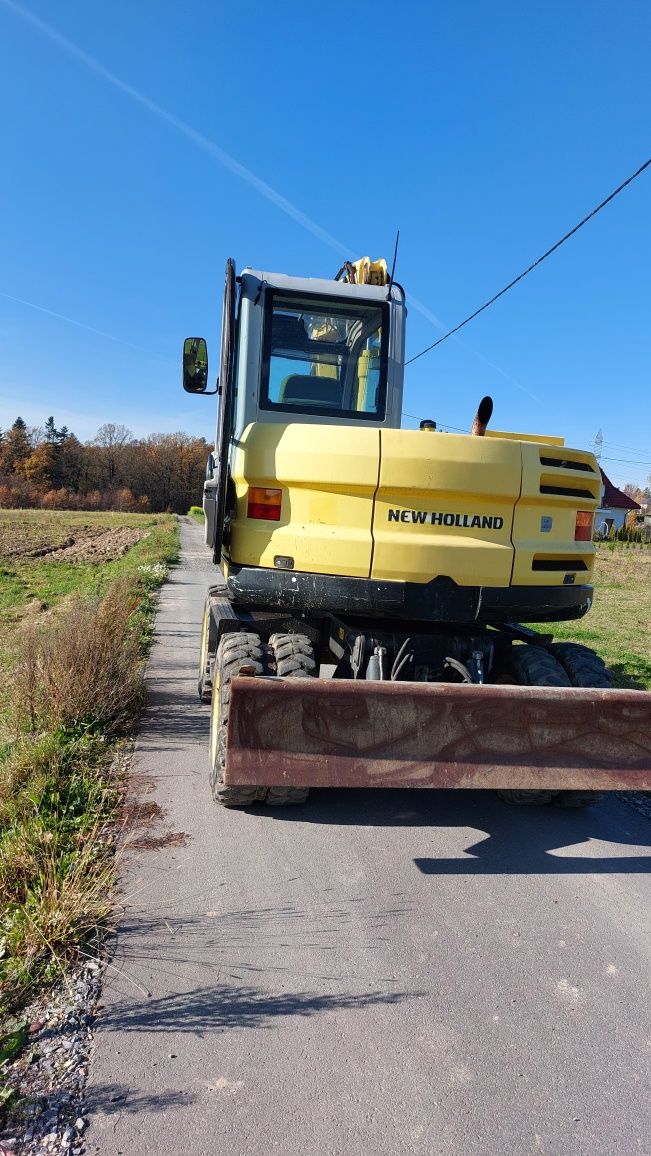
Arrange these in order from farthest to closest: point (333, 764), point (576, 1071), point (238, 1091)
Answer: point (333, 764) < point (576, 1071) < point (238, 1091)

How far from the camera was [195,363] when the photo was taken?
4512 mm

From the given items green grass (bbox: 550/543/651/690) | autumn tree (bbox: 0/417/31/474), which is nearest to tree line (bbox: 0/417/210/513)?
autumn tree (bbox: 0/417/31/474)

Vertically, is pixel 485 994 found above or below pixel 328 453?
below

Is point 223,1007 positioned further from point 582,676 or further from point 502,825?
point 582,676

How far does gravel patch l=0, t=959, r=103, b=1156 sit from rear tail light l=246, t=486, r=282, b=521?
228cm

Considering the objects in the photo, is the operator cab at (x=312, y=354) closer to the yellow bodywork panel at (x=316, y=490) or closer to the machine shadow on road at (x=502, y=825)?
the yellow bodywork panel at (x=316, y=490)

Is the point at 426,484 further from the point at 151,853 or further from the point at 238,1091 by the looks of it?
the point at 238,1091

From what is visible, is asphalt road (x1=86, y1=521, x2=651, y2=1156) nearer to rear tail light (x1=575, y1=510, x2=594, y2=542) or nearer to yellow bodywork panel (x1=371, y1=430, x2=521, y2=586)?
yellow bodywork panel (x1=371, y1=430, x2=521, y2=586)

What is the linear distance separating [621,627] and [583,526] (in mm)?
8824

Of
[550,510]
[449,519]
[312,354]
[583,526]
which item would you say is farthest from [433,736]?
[312,354]

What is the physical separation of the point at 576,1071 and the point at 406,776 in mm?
1413

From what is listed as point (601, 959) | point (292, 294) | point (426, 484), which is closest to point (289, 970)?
point (601, 959)

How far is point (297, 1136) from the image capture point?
2051 mm

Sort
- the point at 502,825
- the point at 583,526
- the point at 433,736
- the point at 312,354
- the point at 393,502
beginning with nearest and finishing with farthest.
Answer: the point at 433,736 < the point at 393,502 < the point at 502,825 < the point at 583,526 < the point at 312,354
